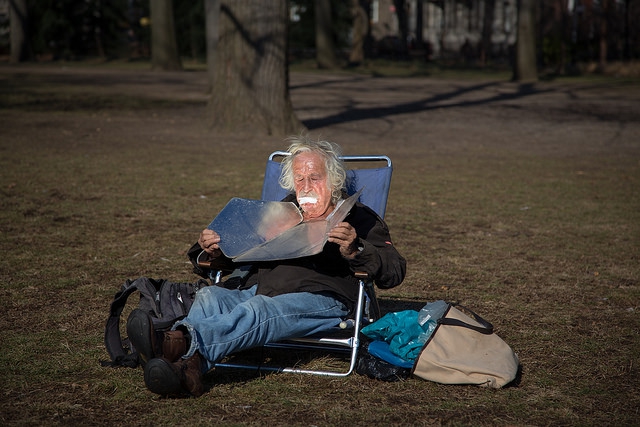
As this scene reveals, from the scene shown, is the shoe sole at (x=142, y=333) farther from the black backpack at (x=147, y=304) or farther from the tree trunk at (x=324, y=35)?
the tree trunk at (x=324, y=35)

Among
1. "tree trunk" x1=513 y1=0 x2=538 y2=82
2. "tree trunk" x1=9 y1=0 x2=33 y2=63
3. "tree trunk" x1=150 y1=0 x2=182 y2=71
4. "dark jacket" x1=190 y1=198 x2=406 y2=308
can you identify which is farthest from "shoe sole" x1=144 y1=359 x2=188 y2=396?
"tree trunk" x1=9 y1=0 x2=33 y2=63

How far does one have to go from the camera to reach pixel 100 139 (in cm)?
1288

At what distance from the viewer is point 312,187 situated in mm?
4023

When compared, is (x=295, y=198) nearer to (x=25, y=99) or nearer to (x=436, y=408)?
(x=436, y=408)

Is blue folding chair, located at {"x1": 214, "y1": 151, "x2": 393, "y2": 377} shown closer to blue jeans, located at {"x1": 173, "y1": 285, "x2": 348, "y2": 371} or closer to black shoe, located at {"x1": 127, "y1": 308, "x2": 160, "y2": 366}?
blue jeans, located at {"x1": 173, "y1": 285, "x2": 348, "y2": 371}

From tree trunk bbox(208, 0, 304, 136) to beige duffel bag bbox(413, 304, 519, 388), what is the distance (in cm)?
975

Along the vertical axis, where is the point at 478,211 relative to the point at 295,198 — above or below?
below

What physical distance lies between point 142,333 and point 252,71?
10.3 meters

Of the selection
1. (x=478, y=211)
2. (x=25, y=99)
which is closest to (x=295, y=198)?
(x=478, y=211)

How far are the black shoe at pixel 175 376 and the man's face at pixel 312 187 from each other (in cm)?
104

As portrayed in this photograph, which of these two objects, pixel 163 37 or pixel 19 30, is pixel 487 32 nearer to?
pixel 163 37

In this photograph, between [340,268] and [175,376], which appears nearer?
[175,376]

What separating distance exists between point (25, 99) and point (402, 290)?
1532 cm

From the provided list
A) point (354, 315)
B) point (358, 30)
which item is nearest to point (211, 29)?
point (354, 315)
